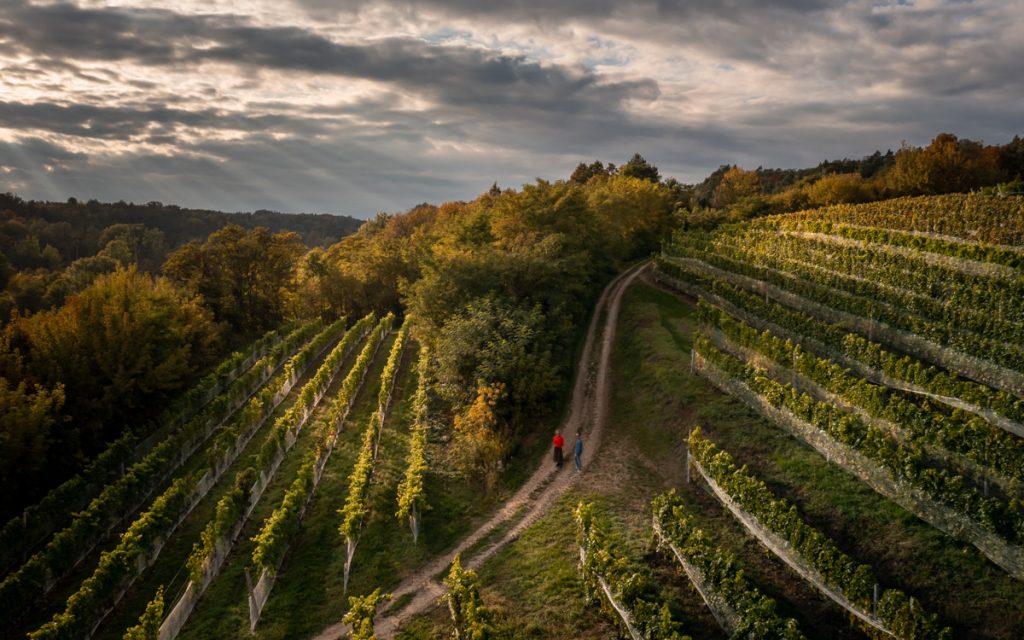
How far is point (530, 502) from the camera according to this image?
912 inches

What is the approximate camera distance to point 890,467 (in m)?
17.9

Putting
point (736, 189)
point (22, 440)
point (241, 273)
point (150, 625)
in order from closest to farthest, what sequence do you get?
point (150, 625), point (22, 440), point (241, 273), point (736, 189)

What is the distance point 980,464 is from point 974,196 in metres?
38.7

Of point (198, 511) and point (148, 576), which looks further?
point (198, 511)

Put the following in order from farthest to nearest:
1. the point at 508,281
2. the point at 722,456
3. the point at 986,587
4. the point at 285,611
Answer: the point at 508,281 < the point at 722,456 < the point at 285,611 < the point at 986,587

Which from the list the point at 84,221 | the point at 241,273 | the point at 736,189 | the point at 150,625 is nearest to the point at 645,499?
the point at 150,625

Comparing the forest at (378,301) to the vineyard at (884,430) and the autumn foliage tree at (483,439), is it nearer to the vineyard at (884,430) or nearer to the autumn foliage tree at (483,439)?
the autumn foliage tree at (483,439)

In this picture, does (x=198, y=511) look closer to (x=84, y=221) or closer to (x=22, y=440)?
(x=22, y=440)

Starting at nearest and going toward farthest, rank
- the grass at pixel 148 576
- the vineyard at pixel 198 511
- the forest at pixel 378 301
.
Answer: the vineyard at pixel 198 511 < the grass at pixel 148 576 < the forest at pixel 378 301

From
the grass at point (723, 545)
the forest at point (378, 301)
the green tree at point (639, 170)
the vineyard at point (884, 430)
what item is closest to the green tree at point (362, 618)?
the grass at point (723, 545)

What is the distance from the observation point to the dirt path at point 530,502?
18.1m

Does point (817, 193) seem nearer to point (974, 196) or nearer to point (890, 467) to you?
point (974, 196)

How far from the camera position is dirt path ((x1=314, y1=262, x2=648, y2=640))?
18141 mm

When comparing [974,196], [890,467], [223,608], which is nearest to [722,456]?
[890,467]
